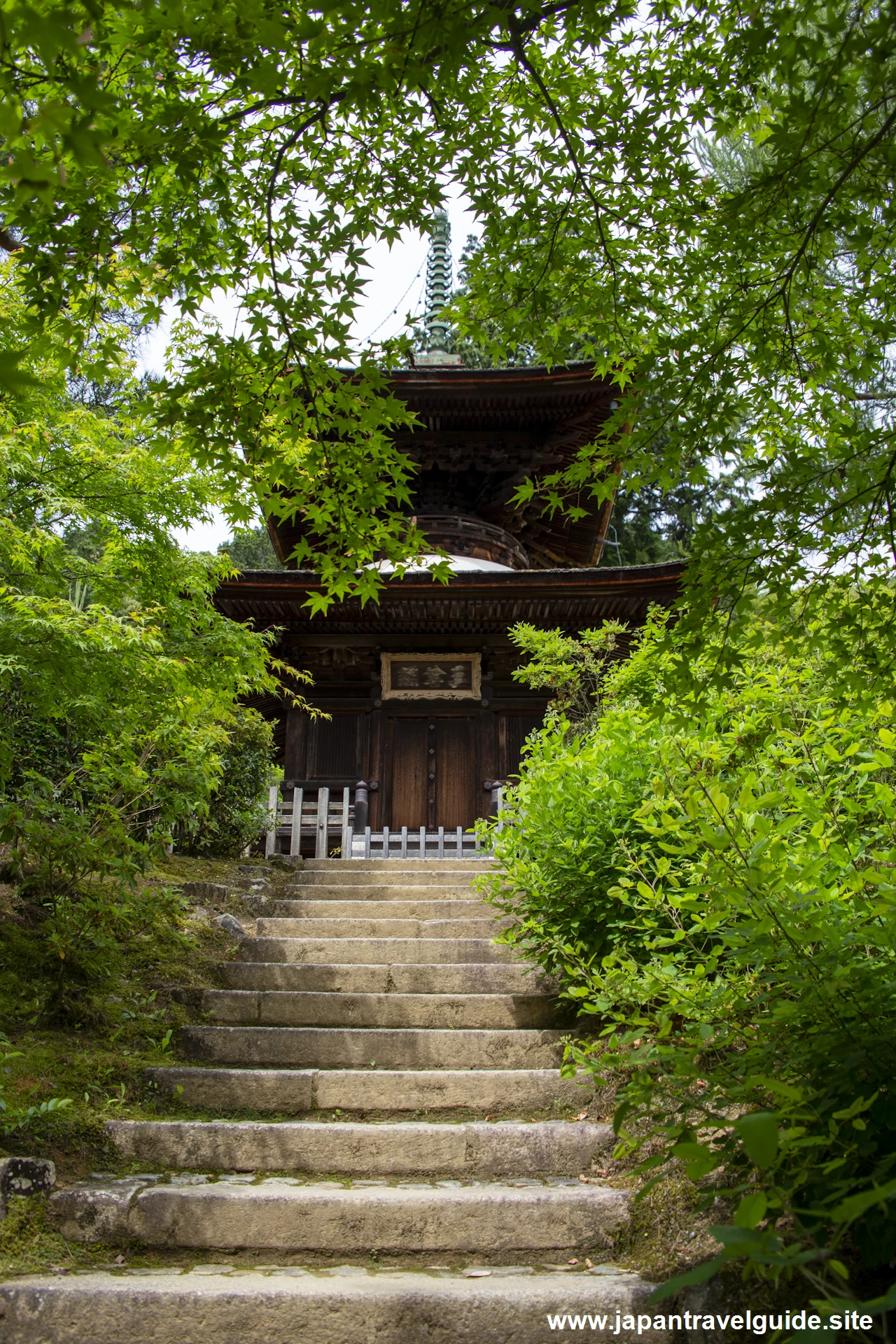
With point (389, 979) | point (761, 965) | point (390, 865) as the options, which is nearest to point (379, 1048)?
point (389, 979)

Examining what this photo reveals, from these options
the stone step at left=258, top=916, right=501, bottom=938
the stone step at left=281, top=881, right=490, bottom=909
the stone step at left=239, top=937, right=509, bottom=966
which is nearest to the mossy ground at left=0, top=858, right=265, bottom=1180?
the stone step at left=239, top=937, right=509, bottom=966

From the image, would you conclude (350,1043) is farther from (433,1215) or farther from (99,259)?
(99,259)

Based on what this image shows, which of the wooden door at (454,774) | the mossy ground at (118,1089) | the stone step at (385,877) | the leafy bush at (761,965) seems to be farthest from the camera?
the wooden door at (454,774)

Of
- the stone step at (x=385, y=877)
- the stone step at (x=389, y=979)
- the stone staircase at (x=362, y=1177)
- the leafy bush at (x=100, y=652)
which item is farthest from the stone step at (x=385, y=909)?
the leafy bush at (x=100, y=652)

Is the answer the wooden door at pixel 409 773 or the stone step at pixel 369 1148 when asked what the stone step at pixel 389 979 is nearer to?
the stone step at pixel 369 1148

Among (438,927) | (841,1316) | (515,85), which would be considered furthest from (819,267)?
(438,927)

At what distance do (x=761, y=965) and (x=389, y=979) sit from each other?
3373 millimetres

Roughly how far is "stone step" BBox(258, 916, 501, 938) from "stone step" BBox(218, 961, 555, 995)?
0.85 metres

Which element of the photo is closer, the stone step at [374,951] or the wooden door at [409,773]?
the stone step at [374,951]

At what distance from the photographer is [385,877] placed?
784 cm

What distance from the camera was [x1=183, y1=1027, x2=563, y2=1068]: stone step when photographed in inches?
174

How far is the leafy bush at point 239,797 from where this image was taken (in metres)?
8.23

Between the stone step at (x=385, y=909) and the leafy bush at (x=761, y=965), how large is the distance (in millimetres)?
2507

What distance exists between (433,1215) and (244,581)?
8.68 meters
